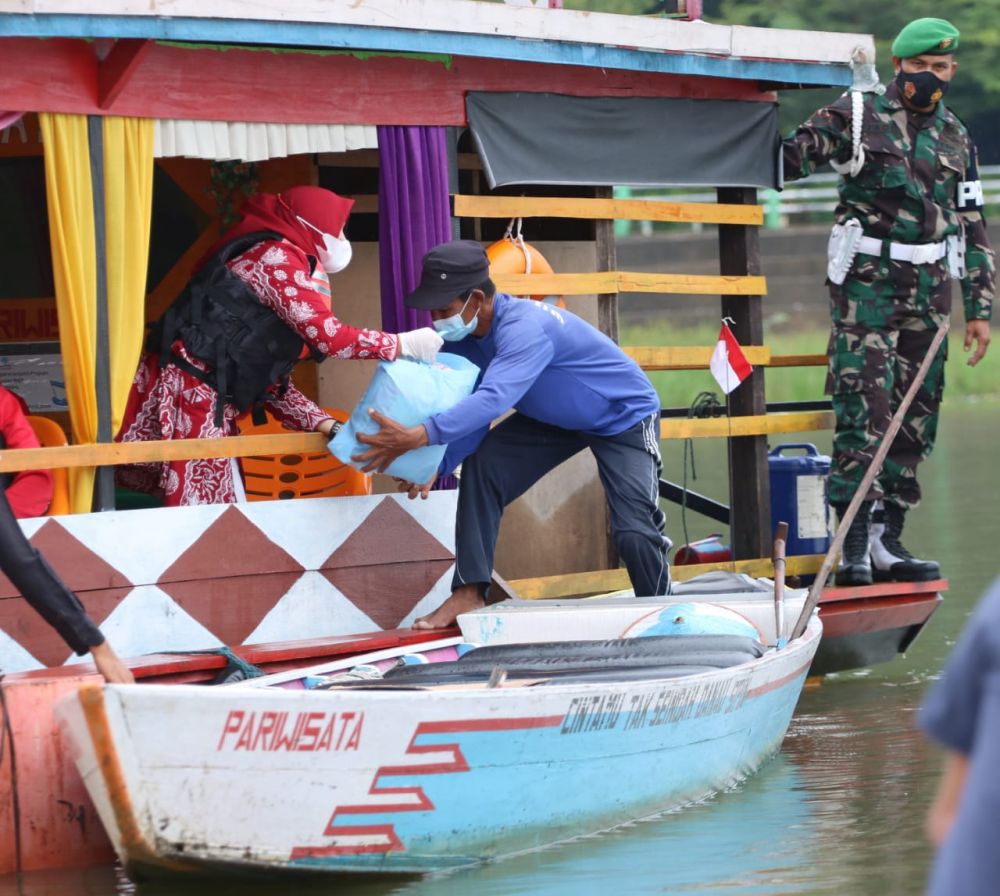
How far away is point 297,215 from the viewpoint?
7.77m

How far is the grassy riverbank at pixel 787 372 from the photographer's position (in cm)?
2591

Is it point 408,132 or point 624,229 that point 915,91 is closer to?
point 408,132

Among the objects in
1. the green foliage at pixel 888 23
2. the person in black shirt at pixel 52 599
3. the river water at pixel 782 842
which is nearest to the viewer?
the person in black shirt at pixel 52 599

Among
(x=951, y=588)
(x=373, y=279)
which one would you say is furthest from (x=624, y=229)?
(x=373, y=279)

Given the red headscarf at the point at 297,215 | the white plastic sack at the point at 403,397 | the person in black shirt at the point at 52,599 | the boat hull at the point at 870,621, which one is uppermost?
the red headscarf at the point at 297,215

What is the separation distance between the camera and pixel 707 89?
30.3ft

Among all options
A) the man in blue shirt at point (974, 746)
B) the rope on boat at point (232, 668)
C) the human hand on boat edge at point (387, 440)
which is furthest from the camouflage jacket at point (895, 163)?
the man in blue shirt at point (974, 746)

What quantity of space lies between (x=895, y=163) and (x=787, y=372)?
1776cm

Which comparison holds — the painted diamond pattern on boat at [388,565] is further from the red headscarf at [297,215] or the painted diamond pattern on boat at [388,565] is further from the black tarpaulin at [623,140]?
the black tarpaulin at [623,140]

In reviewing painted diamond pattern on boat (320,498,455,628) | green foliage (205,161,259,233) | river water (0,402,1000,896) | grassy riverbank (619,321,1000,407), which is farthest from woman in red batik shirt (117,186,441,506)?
grassy riverbank (619,321,1000,407)

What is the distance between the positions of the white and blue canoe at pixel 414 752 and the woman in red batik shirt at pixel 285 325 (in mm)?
1097

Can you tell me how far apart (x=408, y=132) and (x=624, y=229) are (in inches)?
1000

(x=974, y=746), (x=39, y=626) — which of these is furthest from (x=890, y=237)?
(x=974, y=746)

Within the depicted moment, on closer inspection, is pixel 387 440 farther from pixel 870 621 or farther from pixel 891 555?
pixel 891 555
